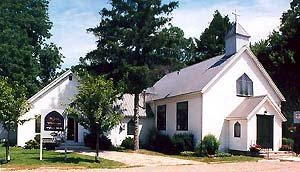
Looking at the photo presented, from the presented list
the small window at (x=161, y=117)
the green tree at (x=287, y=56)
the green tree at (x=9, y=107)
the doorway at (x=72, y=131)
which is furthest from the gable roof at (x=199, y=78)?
the green tree at (x=9, y=107)

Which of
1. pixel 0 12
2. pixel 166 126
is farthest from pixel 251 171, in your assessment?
pixel 0 12

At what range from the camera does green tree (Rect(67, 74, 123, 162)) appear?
79.3 ft

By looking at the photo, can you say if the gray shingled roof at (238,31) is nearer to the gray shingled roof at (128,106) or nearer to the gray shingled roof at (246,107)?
the gray shingled roof at (246,107)

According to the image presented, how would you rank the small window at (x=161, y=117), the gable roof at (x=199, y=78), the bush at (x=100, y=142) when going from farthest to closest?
the small window at (x=161, y=117), the bush at (x=100, y=142), the gable roof at (x=199, y=78)

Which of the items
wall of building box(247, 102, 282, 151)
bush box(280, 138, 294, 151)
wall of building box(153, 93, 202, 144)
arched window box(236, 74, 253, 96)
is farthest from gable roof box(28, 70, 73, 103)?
bush box(280, 138, 294, 151)

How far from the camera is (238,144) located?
31.3 meters

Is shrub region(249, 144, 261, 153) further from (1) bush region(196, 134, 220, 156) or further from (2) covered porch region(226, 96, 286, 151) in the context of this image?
(1) bush region(196, 134, 220, 156)

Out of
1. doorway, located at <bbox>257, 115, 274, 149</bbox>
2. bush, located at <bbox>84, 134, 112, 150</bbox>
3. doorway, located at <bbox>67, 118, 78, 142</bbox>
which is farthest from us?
doorway, located at <bbox>67, 118, 78, 142</bbox>

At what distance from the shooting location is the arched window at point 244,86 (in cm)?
3347

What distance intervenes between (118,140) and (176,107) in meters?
5.89

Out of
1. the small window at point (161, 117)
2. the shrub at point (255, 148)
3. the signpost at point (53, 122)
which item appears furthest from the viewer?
the small window at point (161, 117)

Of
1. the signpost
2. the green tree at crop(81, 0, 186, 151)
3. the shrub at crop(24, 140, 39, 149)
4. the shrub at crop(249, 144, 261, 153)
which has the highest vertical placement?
the green tree at crop(81, 0, 186, 151)

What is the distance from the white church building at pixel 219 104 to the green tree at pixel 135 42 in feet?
10.8

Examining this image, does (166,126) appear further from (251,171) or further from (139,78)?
(251,171)
